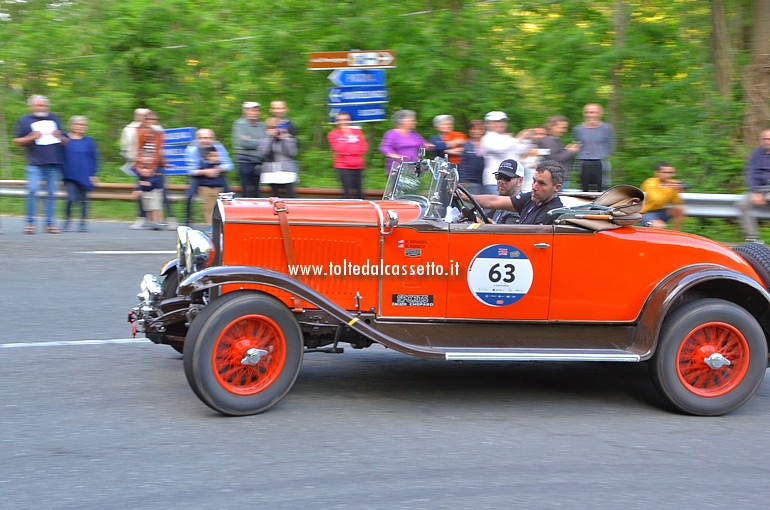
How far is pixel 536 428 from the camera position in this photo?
5.47m

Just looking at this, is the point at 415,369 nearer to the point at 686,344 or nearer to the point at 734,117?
the point at 686,344

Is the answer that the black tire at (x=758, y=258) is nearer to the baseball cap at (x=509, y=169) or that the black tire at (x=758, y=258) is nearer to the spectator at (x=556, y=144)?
the baseball cap at (x=509, y=169)

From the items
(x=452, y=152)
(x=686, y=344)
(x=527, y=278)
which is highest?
(x=452, y=152)

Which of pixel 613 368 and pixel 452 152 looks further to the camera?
pixel 452 152

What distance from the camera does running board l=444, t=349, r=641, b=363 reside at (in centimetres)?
565

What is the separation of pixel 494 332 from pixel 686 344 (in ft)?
3.81

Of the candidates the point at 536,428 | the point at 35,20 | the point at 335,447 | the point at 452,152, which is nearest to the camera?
the point at 335,447

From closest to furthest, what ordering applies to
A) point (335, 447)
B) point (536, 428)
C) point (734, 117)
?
point (335, 447) → point (536, 428) → point (734, 117)

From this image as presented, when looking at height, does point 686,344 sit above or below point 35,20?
below

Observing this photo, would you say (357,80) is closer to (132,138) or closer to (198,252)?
(132,138)

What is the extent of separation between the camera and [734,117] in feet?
49.7

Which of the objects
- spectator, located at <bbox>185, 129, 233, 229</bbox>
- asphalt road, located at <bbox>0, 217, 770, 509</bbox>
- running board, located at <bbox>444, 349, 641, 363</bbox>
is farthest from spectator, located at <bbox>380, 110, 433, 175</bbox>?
running board, located at <bbox>444, 349, 641, 363</bbox>

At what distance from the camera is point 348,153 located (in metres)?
12.9

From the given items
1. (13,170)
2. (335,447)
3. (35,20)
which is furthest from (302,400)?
(35,20)
